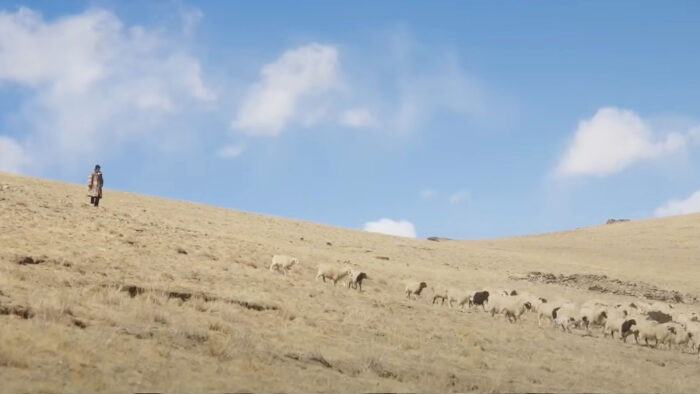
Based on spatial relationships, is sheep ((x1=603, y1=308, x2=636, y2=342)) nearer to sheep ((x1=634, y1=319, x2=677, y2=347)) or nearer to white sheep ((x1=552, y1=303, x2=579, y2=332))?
sheep ((x1=634, y1=319, x2=677, y2=347))

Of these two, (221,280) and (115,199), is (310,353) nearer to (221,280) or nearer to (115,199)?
(221,280)

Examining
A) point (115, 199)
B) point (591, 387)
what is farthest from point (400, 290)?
point (115, 199)

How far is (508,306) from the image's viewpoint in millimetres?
25984

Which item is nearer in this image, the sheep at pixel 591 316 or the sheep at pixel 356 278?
the sheep at pixel 591 316

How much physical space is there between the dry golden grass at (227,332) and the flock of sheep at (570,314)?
2.84ft

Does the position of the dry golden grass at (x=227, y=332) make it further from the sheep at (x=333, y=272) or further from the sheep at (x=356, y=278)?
the sheep at (x=333, y=272)

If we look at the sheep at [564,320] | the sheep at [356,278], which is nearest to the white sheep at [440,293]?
the sheep at [356,278]

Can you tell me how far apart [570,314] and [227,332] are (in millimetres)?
14635

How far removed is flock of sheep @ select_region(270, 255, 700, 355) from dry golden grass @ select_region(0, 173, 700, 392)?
867mm

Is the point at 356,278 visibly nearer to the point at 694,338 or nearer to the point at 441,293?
the point at 441,293

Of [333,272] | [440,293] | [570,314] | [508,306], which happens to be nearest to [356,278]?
[333,272]

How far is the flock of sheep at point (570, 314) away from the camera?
24094 millimetres

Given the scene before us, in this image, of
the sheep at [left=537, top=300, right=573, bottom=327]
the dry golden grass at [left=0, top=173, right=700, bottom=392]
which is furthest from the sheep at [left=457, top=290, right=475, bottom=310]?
the sheep at [left=537, top=300, right=573, bottom=327]

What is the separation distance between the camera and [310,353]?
1448 cm
